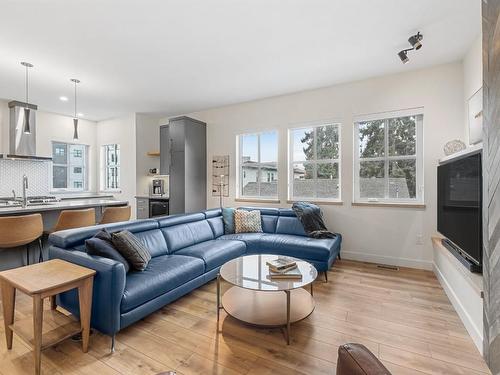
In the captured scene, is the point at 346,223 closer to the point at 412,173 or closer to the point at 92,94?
the point at 412,173

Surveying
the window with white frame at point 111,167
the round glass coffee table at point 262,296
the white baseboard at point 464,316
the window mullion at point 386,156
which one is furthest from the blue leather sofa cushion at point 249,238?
the window with white frame at point 111,167

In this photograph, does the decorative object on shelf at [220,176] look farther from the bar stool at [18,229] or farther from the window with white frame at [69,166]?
the window with white frame at [69,166]

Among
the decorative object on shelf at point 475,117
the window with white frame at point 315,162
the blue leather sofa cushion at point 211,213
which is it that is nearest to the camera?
the decorative object on shelf at point 475,117

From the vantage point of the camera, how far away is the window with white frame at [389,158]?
3760 millimetres

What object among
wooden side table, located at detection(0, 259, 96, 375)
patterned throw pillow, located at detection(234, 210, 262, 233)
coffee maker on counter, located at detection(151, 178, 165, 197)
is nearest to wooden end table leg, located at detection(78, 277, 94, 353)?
wooden side table, located at detection(0, 259, 96, 375)

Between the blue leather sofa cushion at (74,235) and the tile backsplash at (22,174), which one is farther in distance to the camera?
the tile backsplash at (22,174)

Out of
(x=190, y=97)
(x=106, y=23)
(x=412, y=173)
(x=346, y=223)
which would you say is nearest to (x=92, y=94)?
(x=190, y=97)

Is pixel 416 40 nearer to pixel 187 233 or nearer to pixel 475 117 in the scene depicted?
pixel 475 117

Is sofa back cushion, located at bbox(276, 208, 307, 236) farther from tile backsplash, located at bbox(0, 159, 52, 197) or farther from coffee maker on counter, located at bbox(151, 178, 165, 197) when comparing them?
tile backsplash, located at bbox(0, 159, 52, 197)

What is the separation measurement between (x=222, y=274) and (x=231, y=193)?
3102 mm

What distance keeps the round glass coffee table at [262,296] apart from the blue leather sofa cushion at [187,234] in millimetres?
936

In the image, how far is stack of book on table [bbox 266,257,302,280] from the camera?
2.25m

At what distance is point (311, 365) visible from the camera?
5.82 ft

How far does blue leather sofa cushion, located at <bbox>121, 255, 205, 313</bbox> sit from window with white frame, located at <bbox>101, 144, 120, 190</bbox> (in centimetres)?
448
